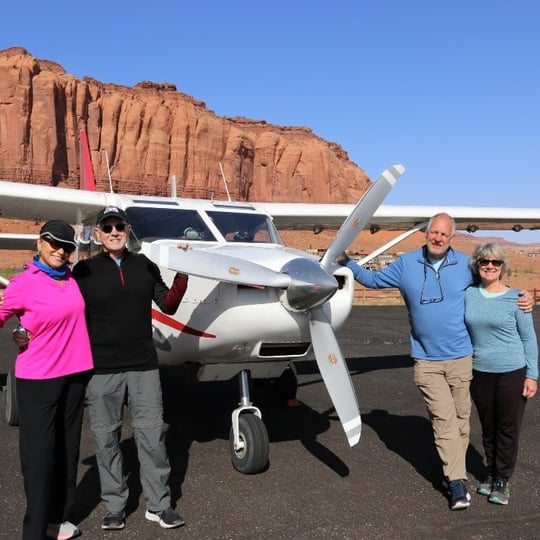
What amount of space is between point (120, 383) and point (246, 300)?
3.65 feet

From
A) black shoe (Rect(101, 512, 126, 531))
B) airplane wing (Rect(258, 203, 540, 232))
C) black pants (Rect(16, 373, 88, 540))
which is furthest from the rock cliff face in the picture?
black shoe (Rect(101, 512, 126, 531))

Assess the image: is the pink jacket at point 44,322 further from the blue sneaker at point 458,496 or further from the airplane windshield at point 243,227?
the blue sneaker at point 458,496

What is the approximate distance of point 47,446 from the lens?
3.34 meters

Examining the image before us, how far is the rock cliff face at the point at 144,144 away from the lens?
274 ft

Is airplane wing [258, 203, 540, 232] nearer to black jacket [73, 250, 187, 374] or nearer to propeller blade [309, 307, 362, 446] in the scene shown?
propeller blade [309, 307, 362, 446]

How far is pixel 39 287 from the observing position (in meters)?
3.40

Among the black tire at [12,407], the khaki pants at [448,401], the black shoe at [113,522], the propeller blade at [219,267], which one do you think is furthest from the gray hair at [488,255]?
the black tire at [12,407]

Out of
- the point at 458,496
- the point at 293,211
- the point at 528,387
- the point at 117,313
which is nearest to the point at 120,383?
the point at 117,313

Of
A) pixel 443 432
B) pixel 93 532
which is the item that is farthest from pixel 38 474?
pixel 443 432

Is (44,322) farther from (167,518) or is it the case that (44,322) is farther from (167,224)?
(167,224)

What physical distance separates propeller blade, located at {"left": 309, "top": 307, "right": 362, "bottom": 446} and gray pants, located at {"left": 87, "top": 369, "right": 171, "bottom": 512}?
1.33m

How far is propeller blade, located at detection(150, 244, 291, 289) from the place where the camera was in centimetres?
405

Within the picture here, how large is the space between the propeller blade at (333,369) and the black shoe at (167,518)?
4.64 feet

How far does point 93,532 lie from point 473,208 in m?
8.17
